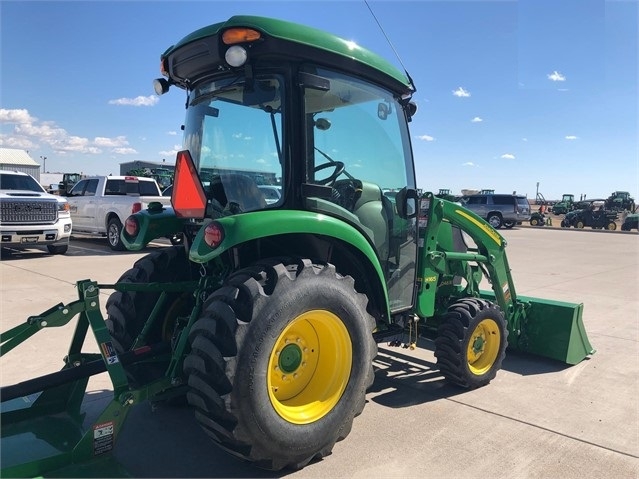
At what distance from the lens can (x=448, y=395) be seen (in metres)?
4.33

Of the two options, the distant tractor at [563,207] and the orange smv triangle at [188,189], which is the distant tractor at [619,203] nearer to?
the distant tractor at [563,207]

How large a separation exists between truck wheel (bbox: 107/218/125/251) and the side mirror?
11.5 m

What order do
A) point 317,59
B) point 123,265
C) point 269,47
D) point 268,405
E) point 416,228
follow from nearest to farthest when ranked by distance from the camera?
point 268,405, point 269,47, point 317,59, point 416,228, point 123,265

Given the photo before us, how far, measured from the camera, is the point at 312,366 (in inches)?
129

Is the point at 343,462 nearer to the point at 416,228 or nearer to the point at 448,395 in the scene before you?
the point at 448,395

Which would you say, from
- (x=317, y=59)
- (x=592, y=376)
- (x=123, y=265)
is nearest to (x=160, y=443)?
Answer: (x=317, y=59)

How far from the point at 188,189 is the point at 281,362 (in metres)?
1.30

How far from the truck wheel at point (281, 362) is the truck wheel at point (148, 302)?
1.19m

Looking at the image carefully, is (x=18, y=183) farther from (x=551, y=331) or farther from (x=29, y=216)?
(x=551, y=331)

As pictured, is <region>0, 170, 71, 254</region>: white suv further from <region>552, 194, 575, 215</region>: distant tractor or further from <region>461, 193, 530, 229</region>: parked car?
<region>552, 194, 575, 215</region>: distant tractor

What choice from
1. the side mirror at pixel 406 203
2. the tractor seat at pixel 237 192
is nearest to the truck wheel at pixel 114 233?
the tractor seat at pixel 237 192

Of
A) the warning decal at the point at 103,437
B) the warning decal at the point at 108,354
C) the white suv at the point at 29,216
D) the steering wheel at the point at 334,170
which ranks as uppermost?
the steering wheel at the point at 334,170

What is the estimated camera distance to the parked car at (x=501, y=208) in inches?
1155

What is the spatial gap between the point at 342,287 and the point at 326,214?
0.51m
